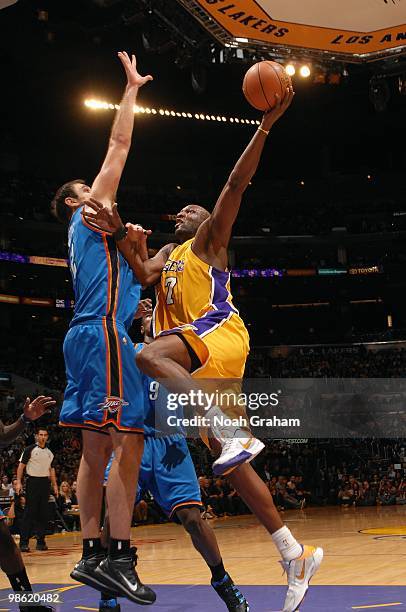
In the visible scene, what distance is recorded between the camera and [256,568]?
7.93 meters

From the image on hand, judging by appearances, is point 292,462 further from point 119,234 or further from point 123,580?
point 123,580

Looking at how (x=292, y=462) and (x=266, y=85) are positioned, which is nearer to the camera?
(x=266, y=85)

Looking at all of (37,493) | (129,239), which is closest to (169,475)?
(129,239)

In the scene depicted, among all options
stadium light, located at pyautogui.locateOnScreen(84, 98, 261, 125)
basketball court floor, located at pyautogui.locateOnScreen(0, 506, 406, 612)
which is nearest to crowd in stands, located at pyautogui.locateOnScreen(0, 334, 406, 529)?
basketball court floor, located at pyautogui.locateOnScreen(0, 506, 406, 612)

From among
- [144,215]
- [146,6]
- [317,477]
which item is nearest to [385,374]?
[317,477]

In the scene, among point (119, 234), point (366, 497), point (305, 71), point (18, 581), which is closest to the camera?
point (119, 234)

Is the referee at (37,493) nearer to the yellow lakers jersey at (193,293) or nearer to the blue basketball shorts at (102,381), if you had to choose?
the yellow lakers jersey at (193,293)

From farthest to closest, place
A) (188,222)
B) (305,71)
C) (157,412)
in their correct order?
1. (305,71)
2. (157,412)
3. (188,222)

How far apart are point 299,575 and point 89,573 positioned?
1.16 metres

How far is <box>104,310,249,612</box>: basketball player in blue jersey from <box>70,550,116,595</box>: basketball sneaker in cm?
89

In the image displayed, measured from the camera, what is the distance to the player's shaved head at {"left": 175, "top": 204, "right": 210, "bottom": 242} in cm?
498

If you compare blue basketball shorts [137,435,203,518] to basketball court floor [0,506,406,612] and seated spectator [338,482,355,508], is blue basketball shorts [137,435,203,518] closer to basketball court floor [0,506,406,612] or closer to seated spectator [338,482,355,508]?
basketball court floor [0,506,406,612]

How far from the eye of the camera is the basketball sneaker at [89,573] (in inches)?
148

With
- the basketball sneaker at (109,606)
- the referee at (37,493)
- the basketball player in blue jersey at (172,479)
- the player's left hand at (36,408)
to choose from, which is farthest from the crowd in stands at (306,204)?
the basketball sneaker at (109,606)
